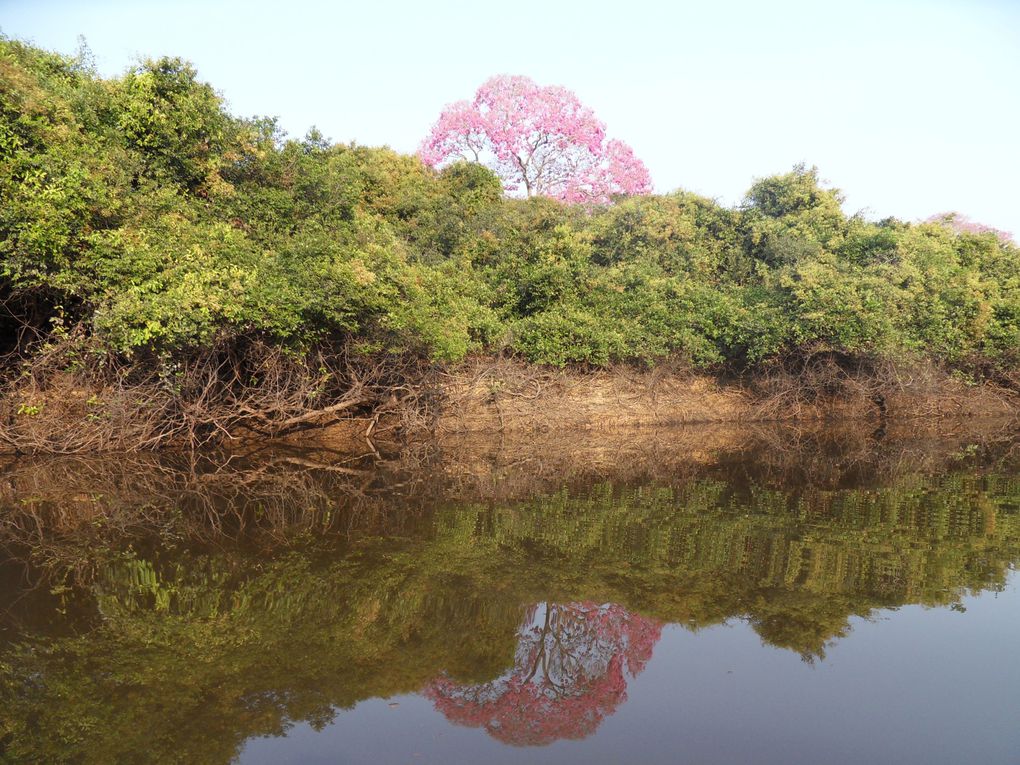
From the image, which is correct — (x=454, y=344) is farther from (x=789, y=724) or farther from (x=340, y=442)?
(x=789, y=724)

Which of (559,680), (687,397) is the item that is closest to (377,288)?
(559,680)

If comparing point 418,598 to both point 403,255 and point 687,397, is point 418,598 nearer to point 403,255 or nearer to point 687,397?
point 403,255

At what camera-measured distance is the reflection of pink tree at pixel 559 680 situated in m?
5.03

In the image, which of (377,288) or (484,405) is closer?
(377,288)

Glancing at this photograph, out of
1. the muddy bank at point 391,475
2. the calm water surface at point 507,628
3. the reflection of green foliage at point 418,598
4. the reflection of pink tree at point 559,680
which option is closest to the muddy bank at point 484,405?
the muddy bank at point 391,475

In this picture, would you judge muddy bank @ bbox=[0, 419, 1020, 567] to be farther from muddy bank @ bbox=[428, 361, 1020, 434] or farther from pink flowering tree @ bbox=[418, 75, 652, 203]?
pink flowering tree @ bbox=[418, 75, 652, 203]

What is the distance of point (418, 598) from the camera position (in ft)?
23.0

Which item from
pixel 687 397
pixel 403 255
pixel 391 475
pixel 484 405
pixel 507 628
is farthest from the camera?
pixel 687 397

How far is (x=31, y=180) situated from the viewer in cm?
1116

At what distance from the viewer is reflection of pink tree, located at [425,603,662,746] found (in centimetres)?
503

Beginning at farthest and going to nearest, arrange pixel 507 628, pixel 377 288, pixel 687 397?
pixel 687 397
pixel 377 288
pixel 507 628

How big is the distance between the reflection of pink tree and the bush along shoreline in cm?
876

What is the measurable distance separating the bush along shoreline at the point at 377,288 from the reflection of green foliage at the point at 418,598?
5.93 m

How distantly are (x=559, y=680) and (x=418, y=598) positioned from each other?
1878 millimetres
